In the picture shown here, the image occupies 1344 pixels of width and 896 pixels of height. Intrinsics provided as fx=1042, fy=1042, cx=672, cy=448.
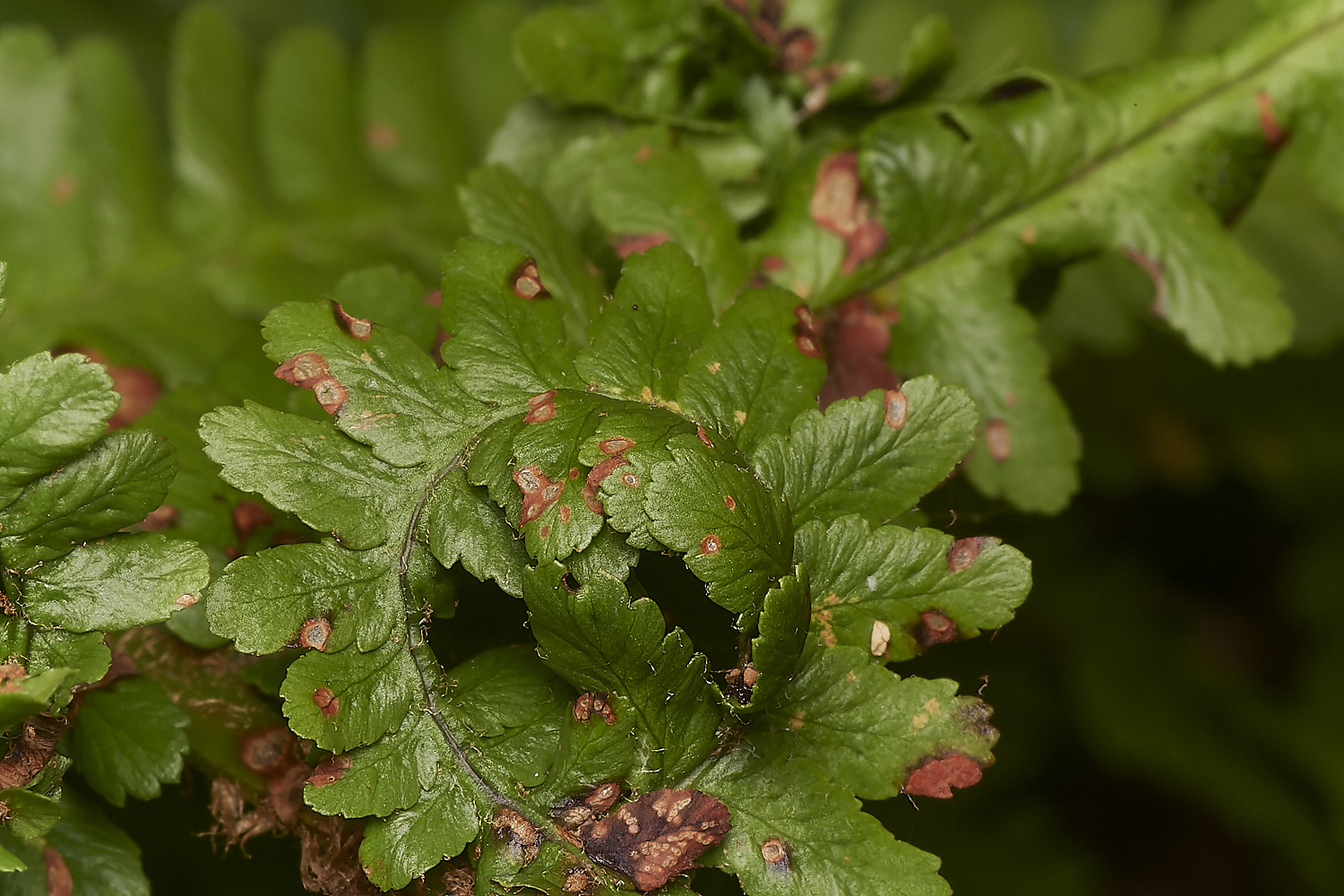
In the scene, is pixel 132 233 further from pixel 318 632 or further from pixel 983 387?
pixel 983 387

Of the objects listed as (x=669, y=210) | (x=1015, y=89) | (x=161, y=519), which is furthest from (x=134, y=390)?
(x=1015, y=89)

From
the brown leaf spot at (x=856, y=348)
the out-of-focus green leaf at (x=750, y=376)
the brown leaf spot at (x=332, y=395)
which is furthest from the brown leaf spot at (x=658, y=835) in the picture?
the brown leaf spot at (x=856, y=348)

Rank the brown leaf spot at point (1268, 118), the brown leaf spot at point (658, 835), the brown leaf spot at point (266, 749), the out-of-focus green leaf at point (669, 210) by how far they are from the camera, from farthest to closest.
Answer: the brown leaf spot at point (1268, 118), the out-of-focus green leaf at point (669, 210), the brown leaf spot at point (266, 749), the brown leaf spot at point (658, 835)

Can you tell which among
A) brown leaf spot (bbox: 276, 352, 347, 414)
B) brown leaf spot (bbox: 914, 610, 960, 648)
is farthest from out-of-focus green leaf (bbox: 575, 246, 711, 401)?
brown leaf spot (bbox: 914, 610, 960, 648)

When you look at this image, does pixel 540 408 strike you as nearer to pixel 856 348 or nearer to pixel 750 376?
pixel 750 376

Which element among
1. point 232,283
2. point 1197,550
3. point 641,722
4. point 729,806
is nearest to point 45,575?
point 641,722

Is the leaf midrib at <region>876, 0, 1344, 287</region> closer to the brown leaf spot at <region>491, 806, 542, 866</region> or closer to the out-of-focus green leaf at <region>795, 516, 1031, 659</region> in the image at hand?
the out-of-focus green leaf at <region>795, 516, 1031, 659</region>

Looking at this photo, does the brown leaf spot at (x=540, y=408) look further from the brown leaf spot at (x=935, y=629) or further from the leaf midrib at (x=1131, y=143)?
the leaf midrib at (x=1131, y=143)
